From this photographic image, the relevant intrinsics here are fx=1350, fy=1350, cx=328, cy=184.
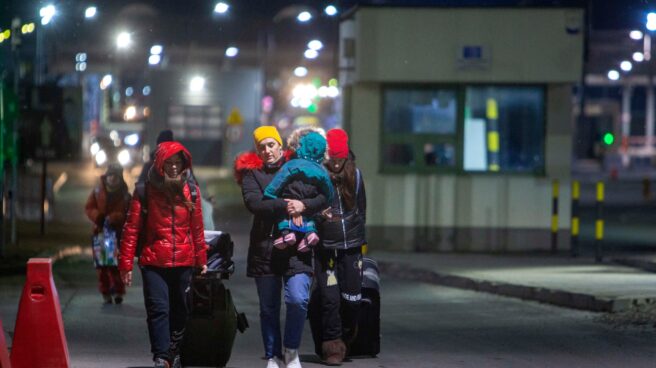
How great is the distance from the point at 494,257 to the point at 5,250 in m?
7.50

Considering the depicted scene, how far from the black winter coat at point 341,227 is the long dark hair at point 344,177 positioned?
5 cm

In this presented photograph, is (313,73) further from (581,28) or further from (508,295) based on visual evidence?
(508,295)

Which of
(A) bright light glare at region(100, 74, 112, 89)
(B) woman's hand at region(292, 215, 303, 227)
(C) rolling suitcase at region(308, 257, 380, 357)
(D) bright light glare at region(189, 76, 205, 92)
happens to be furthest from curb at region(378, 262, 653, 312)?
(A) bright light glare at region(100, 74, 112, 89)

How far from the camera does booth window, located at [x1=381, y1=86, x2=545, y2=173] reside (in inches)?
847

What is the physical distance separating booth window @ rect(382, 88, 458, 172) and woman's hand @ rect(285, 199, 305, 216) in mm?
12275

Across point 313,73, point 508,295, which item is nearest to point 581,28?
point 508,295

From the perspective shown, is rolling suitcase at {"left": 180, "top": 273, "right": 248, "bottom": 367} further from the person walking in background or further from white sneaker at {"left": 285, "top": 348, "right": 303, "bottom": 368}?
white sneaker at {"left": 285, "top": 348, "right": 303, "bottom": 368}

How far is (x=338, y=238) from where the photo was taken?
1030 centimetres

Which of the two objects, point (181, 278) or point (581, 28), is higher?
point (581, 28)

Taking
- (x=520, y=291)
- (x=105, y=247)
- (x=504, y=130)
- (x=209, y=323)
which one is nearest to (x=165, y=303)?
(x=209, y=323)

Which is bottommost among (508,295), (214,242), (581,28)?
(508,295)

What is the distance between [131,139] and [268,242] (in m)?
77.7

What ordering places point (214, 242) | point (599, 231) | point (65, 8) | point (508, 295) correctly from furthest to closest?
point (65, 8), point (599, 231), point (508, 295), point (214, 242)

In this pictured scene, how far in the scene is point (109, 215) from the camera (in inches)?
576
